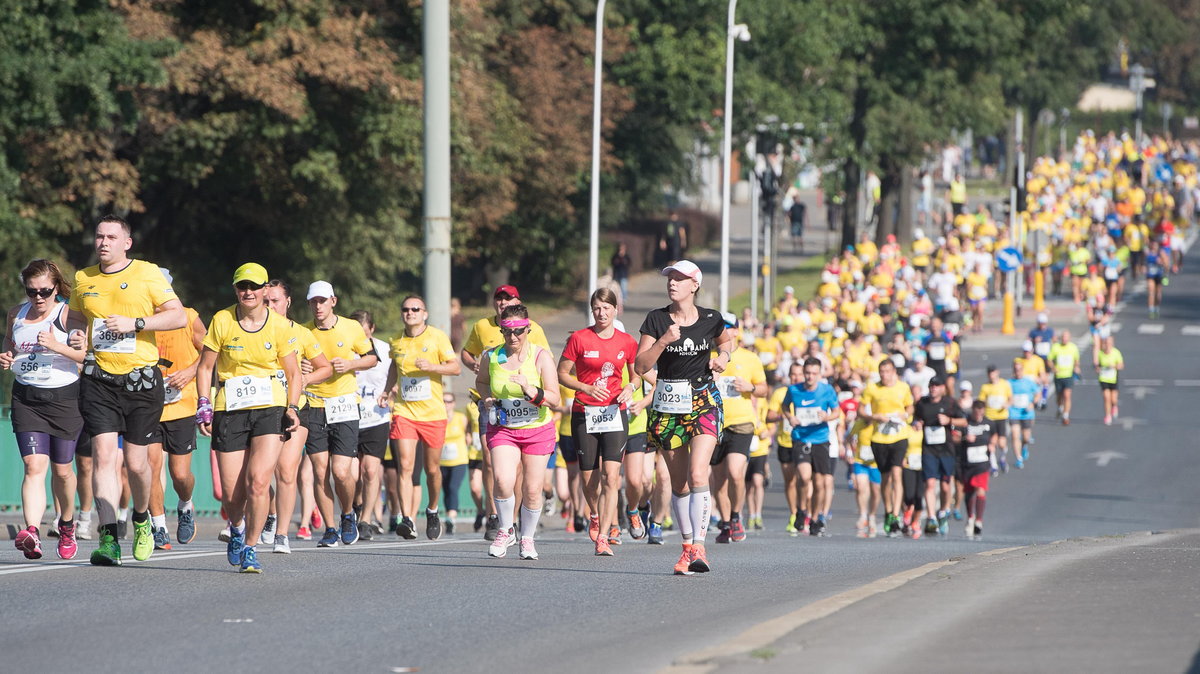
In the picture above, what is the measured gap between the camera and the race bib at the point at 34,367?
11484mm

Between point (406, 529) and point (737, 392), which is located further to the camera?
point (737, 392)

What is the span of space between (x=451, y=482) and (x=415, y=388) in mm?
5369

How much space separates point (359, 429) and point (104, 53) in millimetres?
13134

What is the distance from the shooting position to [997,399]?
27750mm

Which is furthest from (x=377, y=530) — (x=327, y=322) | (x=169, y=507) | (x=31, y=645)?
(x=31, y=645)

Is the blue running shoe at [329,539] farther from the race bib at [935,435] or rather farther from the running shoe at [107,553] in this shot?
the race bib at [935,435]

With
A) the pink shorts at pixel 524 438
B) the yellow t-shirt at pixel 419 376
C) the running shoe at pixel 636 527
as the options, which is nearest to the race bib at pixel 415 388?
the yellow t-shirt at pixel 419 376

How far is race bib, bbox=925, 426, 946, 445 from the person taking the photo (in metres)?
22.3

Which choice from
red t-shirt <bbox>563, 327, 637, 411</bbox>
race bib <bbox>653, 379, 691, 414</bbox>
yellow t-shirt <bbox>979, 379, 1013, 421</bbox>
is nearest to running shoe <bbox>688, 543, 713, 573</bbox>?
race bib <bbox>653, 379, 691, 414</bbox>

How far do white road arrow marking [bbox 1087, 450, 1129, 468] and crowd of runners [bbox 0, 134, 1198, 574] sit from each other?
12.5ft

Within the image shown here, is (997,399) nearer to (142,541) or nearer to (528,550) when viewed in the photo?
(528,550)

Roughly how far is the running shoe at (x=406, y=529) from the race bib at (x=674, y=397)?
4.18m

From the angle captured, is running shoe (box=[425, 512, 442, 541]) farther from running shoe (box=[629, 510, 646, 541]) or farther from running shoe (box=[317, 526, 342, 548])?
running shoe (box=[629, 510, 646, 541])

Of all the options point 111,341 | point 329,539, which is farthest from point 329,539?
point 111,341
